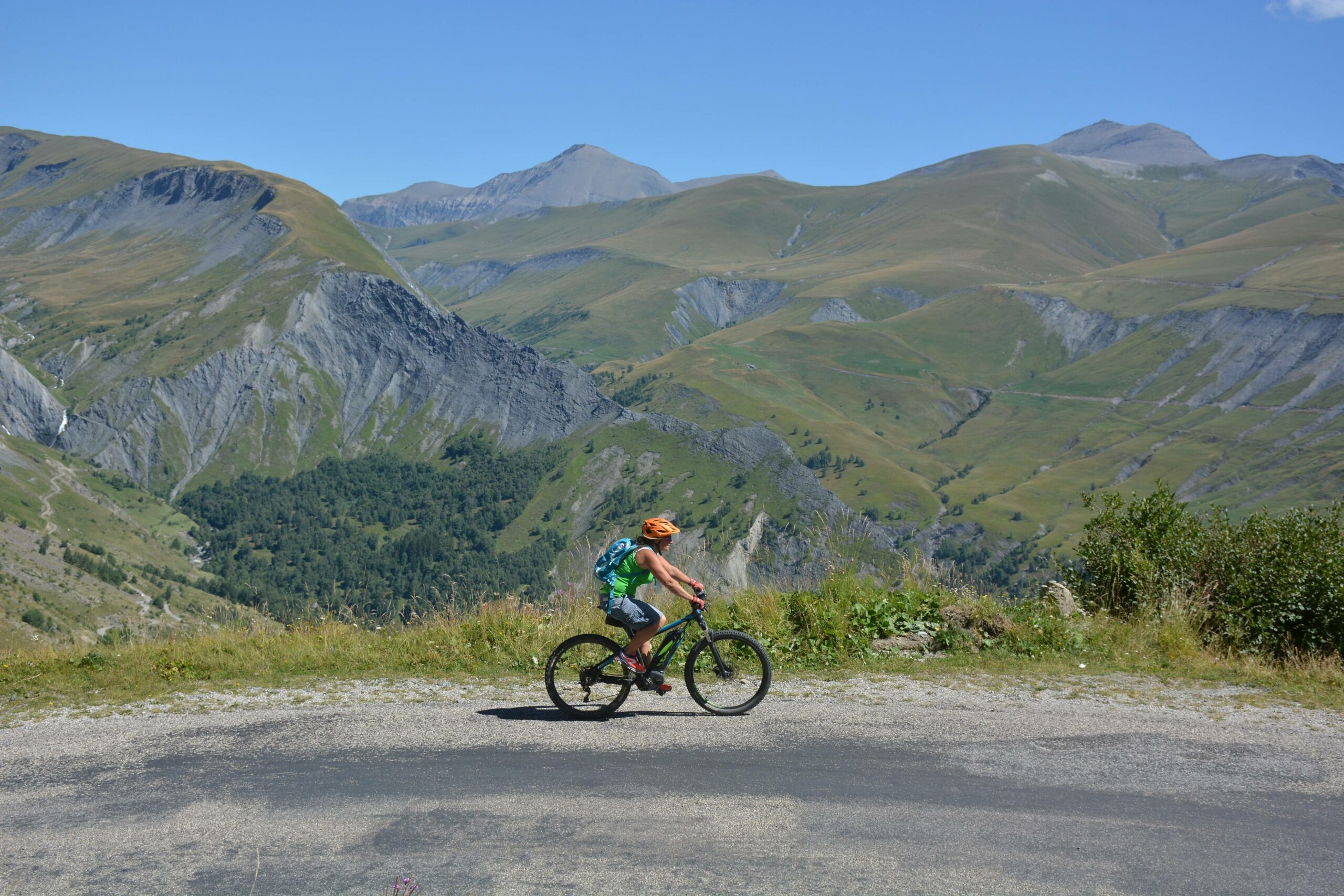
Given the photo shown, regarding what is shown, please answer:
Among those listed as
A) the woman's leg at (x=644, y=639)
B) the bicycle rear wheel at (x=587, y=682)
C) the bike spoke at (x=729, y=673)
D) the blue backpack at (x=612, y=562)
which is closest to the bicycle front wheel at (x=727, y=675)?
the bike spoke at (x=729, y=673)

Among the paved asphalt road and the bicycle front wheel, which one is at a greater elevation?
the bicycle front wheel

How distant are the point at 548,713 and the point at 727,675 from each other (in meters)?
2.42

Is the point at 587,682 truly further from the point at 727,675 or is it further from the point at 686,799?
the point at 686,799

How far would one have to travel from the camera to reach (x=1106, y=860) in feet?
26.1

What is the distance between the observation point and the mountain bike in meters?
11.9

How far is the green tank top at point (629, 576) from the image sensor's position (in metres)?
11.8

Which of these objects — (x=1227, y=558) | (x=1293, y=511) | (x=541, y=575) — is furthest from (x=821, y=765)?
(x=541, y=575)

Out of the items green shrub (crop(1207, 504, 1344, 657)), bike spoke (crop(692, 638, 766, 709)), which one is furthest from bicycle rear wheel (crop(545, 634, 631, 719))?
green shrub (crop(1207, 504, 1344, 657))

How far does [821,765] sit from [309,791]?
5.41 metres

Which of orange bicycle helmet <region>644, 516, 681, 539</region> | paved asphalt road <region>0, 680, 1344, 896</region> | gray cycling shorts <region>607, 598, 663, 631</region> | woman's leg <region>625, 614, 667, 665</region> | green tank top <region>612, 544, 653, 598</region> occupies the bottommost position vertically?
paved asphalt road <region>0, 680, 1344, 896</region>

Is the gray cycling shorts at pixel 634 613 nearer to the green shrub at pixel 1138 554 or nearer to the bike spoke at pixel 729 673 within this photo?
the bike spoke at pixel 729 673

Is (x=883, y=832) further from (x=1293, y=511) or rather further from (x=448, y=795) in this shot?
(x=1293, y=511)

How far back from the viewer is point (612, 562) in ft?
38.2

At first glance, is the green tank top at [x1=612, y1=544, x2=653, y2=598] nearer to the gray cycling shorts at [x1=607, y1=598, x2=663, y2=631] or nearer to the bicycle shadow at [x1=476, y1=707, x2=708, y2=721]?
the gray cycling shorts at [x1=607, y1=598, x2=663, y2=631]
